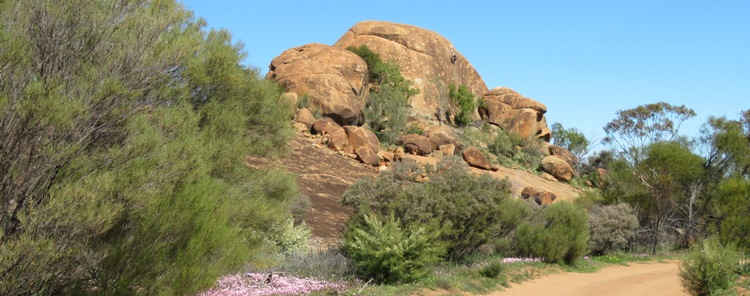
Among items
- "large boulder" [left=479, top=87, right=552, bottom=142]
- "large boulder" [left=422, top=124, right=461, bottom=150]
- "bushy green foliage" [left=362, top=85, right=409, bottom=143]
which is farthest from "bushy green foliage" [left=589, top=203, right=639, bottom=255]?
"large boulder" [left=479, top=87, right=552, bottom=142]

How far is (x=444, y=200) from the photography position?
16594 mm

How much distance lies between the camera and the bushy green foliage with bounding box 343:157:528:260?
52.8ft

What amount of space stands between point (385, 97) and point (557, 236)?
101 ft

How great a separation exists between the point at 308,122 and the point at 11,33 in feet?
104

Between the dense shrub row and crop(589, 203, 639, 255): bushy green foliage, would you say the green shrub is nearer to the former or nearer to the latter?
the dense shrub row

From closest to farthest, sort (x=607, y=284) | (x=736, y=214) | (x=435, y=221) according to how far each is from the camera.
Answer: (x=435, y=221), (x=607, y=284), (x=736, y=214)

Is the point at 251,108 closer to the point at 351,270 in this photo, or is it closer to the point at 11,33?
the point at 351,270

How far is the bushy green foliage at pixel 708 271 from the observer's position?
14.0 metres

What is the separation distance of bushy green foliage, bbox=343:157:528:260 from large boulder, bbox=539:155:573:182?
104 feet

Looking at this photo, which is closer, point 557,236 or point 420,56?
point 557,236

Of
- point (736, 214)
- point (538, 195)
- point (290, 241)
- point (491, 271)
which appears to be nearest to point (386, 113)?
point (538, 195)

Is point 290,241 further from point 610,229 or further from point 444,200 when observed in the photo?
point 610,229

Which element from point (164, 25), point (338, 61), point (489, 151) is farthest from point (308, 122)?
point (164, 25)

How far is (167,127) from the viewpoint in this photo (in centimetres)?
980
